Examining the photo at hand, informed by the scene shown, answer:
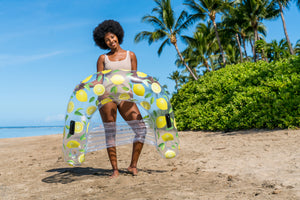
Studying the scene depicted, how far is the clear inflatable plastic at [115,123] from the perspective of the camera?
2.70 m

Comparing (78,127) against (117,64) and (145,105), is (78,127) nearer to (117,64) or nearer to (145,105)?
(145,105)

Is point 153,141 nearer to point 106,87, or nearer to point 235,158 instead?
point 106,87

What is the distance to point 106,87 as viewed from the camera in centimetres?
271

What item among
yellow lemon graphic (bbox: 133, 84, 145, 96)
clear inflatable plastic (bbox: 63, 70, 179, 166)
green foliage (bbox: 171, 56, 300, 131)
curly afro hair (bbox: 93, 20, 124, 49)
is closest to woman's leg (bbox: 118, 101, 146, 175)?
clear inflatable plastic (bbox: 63, 70, 179, 166)

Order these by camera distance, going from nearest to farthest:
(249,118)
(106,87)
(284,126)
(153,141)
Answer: (106,87), (153,141), (284,126), (249,118)

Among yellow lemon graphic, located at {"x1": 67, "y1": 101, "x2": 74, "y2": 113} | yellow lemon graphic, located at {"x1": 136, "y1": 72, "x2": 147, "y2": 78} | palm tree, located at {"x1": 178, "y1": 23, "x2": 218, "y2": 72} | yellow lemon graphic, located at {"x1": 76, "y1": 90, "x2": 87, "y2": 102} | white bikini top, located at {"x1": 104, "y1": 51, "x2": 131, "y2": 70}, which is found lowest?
yellow lemon graphic, located at {"x1": 67, "y1": 101, "x2": 74, "y2": 113}

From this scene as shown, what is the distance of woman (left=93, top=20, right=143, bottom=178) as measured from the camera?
2.87 meters

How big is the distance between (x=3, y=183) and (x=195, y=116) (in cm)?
599

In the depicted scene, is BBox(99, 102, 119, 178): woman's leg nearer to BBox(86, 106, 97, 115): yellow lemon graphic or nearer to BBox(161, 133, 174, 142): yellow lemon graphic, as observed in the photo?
BBox(86, 106, 97, 115): yellow lemon graphic

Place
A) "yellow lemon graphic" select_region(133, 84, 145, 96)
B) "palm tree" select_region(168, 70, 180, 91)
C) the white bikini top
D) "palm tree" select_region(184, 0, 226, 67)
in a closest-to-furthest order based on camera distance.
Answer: "yellow lemon graphic" select_region(133, 84, 145, 96) < the white bikini top < "palm tree" select_region(184, 0, 226, 67) < "palm tree" select_region(168, 70, 180, 91)

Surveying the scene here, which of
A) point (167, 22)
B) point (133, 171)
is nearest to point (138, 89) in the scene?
point (133, 171)

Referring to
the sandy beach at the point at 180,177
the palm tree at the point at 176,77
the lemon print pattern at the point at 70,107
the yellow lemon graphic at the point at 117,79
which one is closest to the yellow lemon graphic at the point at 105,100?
the yellow lemon graphic at the point at 117,79

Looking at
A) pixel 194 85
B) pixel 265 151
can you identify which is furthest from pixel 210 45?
pixel 265 151

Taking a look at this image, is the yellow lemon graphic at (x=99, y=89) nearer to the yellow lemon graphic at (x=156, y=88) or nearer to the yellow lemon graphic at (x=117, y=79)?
the yellow lemon graphic at (x=117, y=79)
